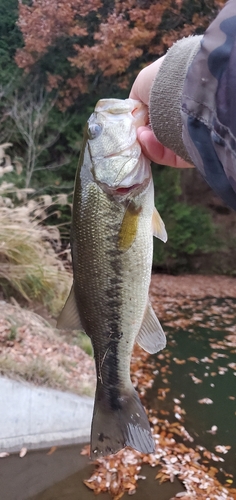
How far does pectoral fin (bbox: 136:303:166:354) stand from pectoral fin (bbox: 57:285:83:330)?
227mm

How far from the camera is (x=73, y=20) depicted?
23.9 ft

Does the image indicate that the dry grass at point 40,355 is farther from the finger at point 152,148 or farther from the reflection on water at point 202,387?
the finger at point 152,148

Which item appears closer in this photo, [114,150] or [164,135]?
[164,135]

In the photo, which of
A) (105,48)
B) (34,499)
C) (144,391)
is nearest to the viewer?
(34,499)

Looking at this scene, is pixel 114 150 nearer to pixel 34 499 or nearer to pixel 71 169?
pixel 34 499

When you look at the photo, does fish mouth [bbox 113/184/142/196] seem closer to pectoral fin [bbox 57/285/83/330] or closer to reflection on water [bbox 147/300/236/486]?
pectoral fin [bbox 57/285/83/330]

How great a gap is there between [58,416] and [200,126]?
10.4 feet

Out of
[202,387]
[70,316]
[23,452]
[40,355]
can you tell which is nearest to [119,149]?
[70,316]

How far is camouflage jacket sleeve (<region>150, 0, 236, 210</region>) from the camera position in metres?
0.93

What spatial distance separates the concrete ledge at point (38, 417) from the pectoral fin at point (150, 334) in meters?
2.32

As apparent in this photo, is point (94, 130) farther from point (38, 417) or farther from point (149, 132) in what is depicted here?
point (38, 417)

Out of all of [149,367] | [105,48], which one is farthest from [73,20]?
[149,367]

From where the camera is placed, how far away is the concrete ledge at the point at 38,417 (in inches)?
135

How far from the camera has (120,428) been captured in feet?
5.15
